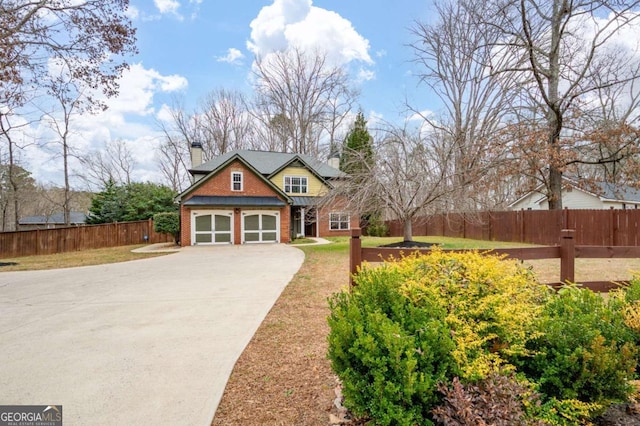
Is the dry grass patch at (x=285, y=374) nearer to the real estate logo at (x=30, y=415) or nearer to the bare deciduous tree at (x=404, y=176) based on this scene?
the real estate logo at (x=30, y=415)

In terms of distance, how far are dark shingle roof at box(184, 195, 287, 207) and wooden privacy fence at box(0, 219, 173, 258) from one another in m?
5.88

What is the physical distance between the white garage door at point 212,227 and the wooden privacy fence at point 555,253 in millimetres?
16394

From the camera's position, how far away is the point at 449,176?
41.2ft

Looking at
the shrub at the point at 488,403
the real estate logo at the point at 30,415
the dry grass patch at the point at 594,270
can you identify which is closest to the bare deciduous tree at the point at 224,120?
the dry grass patch at the point at 594,270

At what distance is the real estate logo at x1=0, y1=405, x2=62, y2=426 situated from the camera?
261cm

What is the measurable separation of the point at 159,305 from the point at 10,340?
208 centimetres

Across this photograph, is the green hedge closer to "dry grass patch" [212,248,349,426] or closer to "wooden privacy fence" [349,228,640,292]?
"dry grass patch" [212,248,349,426]

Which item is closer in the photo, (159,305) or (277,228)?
(159,305)

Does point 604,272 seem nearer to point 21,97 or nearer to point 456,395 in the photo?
point 456,395

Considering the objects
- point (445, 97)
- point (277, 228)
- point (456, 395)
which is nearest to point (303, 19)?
point (445, 97)

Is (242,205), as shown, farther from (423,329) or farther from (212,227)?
(423,329)

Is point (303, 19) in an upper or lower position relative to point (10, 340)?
upper

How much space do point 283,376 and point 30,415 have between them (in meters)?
2.19

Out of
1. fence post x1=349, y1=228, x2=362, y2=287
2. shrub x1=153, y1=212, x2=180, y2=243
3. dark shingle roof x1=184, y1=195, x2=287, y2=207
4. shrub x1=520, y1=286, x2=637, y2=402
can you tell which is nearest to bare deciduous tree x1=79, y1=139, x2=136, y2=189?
shrub x1=153, y1=212, x2=180, y2=243
